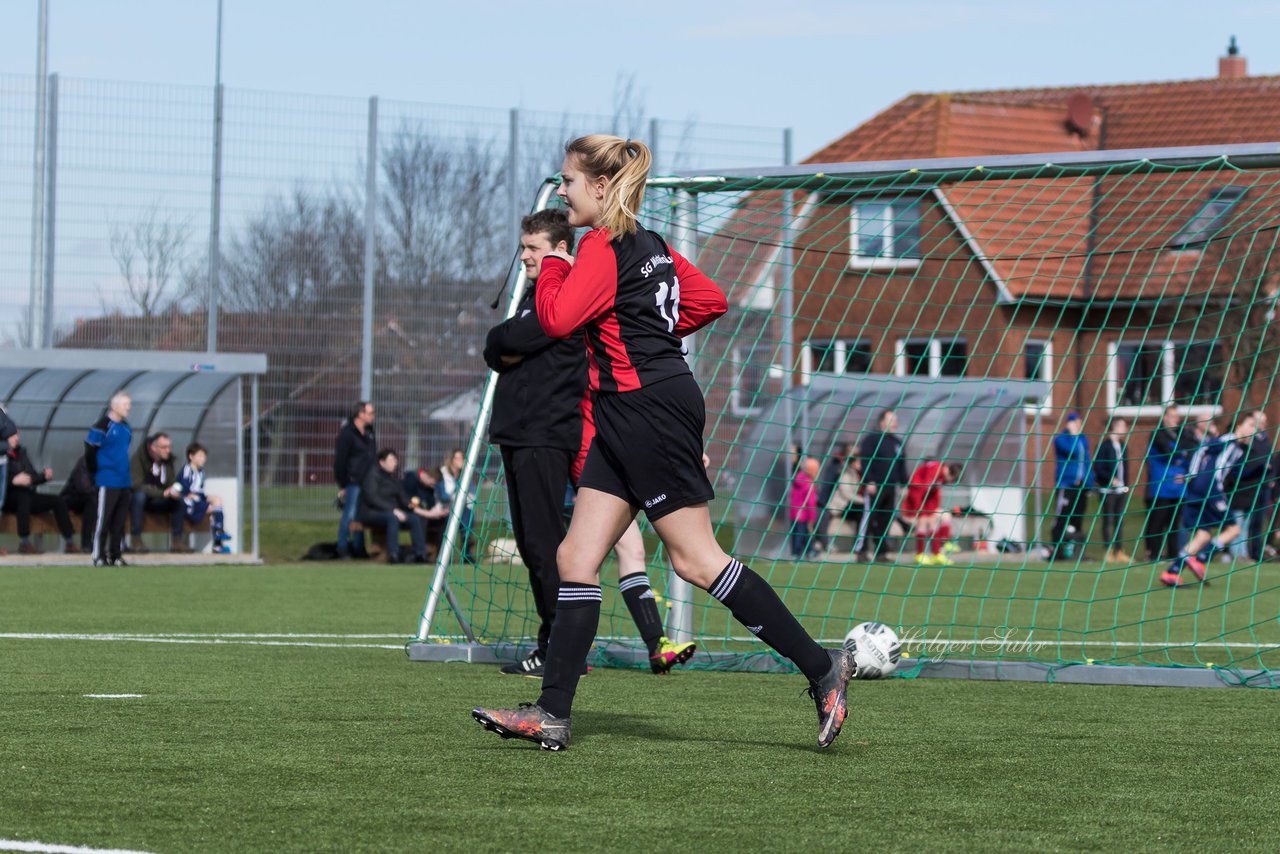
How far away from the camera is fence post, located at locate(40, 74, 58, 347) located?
68.6 feet

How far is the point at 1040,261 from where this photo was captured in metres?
12.7

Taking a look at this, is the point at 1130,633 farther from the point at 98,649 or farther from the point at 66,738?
the point at 66,738

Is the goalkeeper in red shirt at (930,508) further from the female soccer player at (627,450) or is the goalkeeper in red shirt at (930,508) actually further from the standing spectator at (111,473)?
the female soccer player at (627,450)

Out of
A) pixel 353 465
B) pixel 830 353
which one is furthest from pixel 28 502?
pixel 830 353

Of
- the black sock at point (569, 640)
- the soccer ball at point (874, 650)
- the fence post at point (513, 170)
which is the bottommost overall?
the soccer ball at point (874, 650)

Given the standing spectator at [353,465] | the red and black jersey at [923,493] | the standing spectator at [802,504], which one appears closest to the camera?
the standing spectator at [353,465]

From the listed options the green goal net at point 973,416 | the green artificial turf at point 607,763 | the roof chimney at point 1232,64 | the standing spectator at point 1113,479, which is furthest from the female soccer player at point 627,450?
the roof chimney at point 1232,64

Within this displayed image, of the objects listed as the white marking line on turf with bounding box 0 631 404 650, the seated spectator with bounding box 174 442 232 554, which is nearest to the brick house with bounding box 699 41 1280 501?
the white marking line on turf with bounding box 0 631 404 650

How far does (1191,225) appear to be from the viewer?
12453 millimetres

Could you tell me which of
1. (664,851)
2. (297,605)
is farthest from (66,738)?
(297,605)

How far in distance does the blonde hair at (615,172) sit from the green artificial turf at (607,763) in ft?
5.07

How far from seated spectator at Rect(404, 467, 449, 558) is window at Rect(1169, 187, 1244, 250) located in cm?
1013

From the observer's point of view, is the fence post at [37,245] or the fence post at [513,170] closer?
the fence post at [37,245]

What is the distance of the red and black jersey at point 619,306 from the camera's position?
16.0 feet
